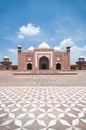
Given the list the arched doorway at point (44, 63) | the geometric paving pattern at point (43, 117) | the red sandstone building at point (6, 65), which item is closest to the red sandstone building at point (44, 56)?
the arched doorway at point (44, 63)

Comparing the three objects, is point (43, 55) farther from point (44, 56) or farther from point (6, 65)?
point (6, 65)

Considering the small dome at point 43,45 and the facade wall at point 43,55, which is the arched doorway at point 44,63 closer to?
the facade wall at point 43,55

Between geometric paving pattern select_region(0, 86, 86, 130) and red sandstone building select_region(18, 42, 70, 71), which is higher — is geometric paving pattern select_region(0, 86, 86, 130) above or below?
below

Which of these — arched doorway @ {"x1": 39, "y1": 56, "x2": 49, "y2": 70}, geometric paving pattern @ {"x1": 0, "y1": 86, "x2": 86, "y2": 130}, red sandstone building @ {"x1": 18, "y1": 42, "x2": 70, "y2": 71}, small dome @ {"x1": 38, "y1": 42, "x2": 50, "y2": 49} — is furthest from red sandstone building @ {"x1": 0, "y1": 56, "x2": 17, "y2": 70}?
geometric paving pattern @ {"x1": 0, "y1": 86, "x2": 86, "y2": 130}

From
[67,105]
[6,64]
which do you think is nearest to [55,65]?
[6,64]

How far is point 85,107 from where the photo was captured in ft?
11.3

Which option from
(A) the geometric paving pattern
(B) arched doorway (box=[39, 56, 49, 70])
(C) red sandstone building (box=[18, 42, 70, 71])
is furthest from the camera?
(B) arched doorway (box=[39, 56, 49, 70])

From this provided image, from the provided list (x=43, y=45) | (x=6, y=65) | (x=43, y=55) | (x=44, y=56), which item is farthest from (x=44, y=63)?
(x=6, y=65)

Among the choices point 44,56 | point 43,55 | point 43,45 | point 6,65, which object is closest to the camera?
point 43,55

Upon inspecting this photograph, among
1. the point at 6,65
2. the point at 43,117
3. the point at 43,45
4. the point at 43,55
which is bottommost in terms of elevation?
the point at 43,117

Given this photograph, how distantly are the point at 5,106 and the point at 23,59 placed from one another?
24.0m

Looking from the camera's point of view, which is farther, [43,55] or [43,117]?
[43,55]

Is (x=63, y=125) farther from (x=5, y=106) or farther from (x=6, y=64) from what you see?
(x=6, y=64)

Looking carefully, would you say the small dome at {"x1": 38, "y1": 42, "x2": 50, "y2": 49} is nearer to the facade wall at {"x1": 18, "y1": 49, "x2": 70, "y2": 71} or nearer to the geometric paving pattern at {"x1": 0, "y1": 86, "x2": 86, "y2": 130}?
the facade wall at {"x1": 18, "y1": 49, "x2": 70, "y2": 71}
